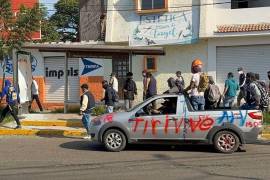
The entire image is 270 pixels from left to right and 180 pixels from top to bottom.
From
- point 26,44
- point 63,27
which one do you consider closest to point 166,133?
point 26,44

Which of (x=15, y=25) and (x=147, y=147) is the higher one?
(x=15, y=25)

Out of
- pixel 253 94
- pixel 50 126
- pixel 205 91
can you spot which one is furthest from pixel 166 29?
pixel 253 94

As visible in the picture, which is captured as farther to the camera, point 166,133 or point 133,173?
point 166,133

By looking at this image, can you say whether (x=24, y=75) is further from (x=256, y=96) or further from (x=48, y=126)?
(x=256, y=96)

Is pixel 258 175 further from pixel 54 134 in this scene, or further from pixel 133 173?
pixel 54 134

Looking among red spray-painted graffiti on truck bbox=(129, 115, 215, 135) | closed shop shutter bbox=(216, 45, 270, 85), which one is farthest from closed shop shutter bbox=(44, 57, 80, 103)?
red spray-painted graffiti on truck bbox=(129, 115, 215, 135)

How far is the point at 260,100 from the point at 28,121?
818cm

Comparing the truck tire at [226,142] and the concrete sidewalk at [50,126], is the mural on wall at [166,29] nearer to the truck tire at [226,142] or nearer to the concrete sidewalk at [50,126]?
the concrete sidewalk at [50,126]

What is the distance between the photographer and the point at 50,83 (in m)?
26.8

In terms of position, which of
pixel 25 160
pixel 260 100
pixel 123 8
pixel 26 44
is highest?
pixel 123 8

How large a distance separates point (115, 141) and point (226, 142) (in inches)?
102

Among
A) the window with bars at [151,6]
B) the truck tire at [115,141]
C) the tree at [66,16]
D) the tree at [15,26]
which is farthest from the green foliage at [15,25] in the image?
the tree at [66,16]

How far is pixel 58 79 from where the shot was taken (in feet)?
87.6

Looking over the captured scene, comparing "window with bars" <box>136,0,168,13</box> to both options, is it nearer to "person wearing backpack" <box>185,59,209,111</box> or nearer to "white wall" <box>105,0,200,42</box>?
"white wall" <box>105,0,200,42</box>
